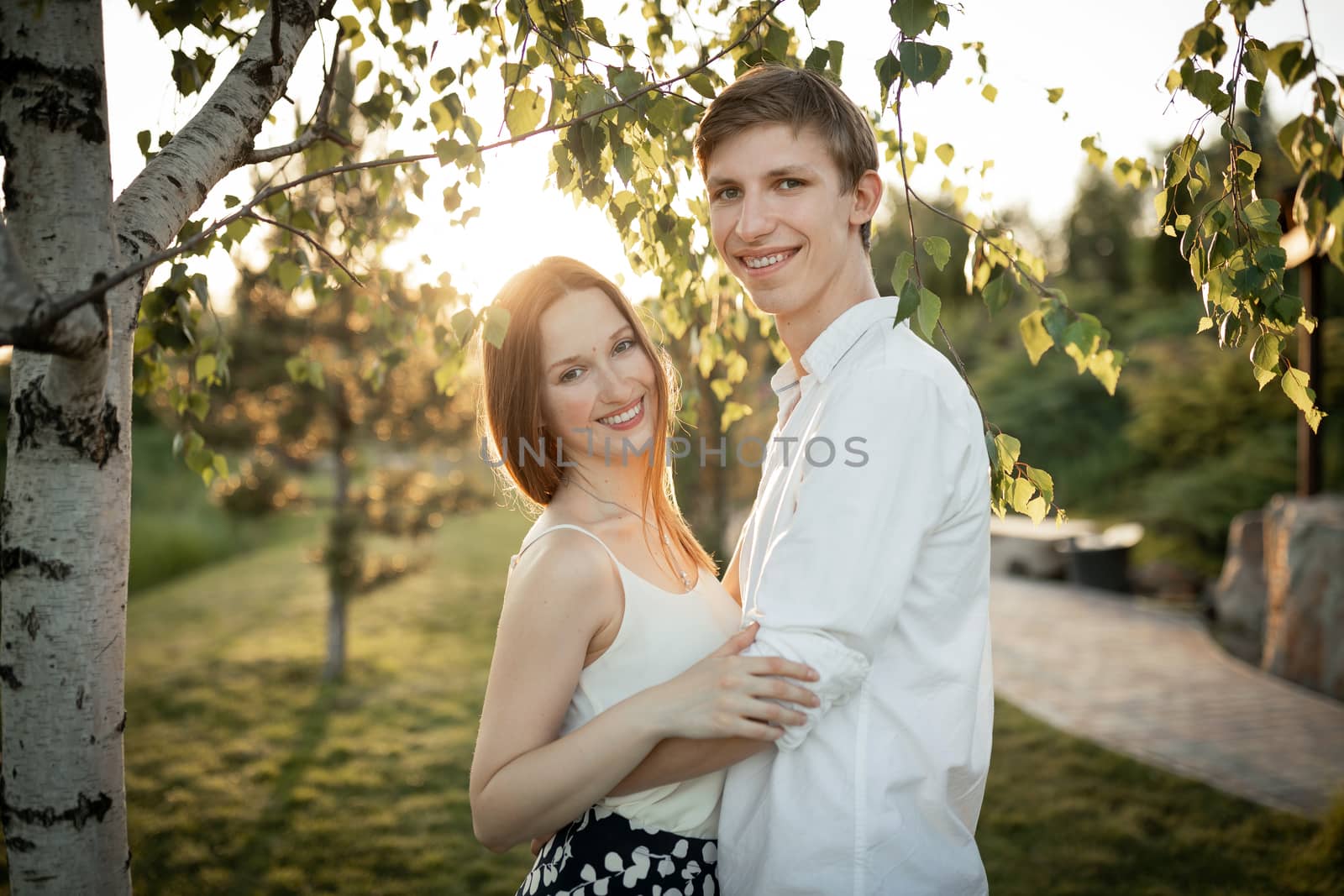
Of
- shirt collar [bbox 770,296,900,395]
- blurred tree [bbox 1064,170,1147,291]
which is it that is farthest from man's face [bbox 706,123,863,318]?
blurred tree [bbox 1064,170,1147,291]

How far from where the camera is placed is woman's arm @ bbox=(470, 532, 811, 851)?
5.16 feet

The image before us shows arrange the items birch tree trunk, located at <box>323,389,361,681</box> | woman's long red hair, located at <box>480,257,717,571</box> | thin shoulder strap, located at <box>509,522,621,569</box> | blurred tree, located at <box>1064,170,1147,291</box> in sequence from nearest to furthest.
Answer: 1. thin shoulder strap, located at <box>509,522,621,569</box>
2. woman's long red hair, located at <box>480,257,717,571</box>
3. birch tree trunk, located at <box>323,389,361,681</box>
4. blurred tree, located at <box>1064,170,1147,291</box>

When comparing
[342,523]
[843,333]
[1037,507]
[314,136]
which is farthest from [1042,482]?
[342,523]

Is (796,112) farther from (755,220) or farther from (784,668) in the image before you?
(784,668)

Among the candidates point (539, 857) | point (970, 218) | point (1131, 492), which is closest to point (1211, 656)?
point (970, 218)

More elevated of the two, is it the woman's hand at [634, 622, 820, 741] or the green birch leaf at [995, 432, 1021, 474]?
the green birch leaf at [995, 432, 1021, 474]

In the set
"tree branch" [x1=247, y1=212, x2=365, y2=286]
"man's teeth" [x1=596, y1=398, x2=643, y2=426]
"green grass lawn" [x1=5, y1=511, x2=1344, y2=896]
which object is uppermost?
"tree branch" [x1=247, y1=212, x2=365, y2=286]

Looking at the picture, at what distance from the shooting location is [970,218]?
9.12 ft

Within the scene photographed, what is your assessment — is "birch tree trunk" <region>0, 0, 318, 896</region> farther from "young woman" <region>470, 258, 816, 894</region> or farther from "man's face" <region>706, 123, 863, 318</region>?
"man's face" <region>706, 123, 863, 318</region>

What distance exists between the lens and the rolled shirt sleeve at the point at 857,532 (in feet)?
5.03

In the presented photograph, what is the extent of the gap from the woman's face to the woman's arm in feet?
1.03

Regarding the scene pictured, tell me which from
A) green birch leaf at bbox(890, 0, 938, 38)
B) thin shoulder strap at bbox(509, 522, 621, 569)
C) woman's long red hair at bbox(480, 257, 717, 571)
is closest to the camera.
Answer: green birch leaf at bbox(890, 0, 938, 38)

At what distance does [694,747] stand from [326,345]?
670 centimetres

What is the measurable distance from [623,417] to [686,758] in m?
0.81
